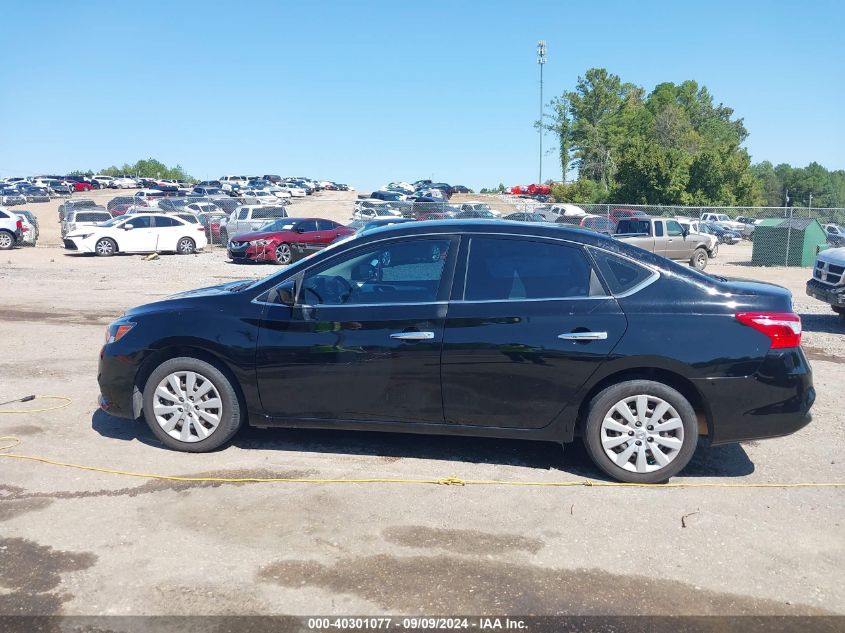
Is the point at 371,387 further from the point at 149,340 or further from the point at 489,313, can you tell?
the point at 149,340

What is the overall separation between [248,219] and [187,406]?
86.4 feet

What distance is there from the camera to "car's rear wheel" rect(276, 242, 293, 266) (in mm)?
24403

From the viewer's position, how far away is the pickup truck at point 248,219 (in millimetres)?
31000

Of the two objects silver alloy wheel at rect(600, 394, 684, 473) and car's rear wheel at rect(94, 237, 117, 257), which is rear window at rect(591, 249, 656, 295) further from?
car's rear wheel at rect(94, 237, 117, 257)

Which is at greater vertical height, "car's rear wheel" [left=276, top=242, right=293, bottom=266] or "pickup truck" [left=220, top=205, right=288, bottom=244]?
"pickup truck" [left=220, top=205, right=288, bottom=244]

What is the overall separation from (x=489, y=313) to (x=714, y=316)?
4.83 ft

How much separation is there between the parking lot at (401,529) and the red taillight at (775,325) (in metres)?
1.00

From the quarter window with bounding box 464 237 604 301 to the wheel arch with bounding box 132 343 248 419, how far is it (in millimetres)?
1786

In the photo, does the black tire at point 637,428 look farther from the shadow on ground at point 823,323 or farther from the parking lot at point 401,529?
the shadow on ground at point 823,323

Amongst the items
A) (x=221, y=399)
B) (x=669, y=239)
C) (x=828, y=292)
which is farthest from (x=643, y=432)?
(x=669, y=239)

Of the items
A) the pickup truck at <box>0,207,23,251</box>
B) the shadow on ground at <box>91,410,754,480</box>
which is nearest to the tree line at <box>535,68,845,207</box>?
the pickup truck at <box>0,207,23,251</box>

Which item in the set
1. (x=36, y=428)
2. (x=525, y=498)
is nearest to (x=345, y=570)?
(x=525, y=498)

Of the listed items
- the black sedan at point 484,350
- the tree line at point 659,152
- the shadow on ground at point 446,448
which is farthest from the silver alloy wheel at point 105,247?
the tree line at point 659,152

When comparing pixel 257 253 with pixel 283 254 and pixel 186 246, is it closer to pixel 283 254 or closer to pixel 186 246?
pixel 283 254
